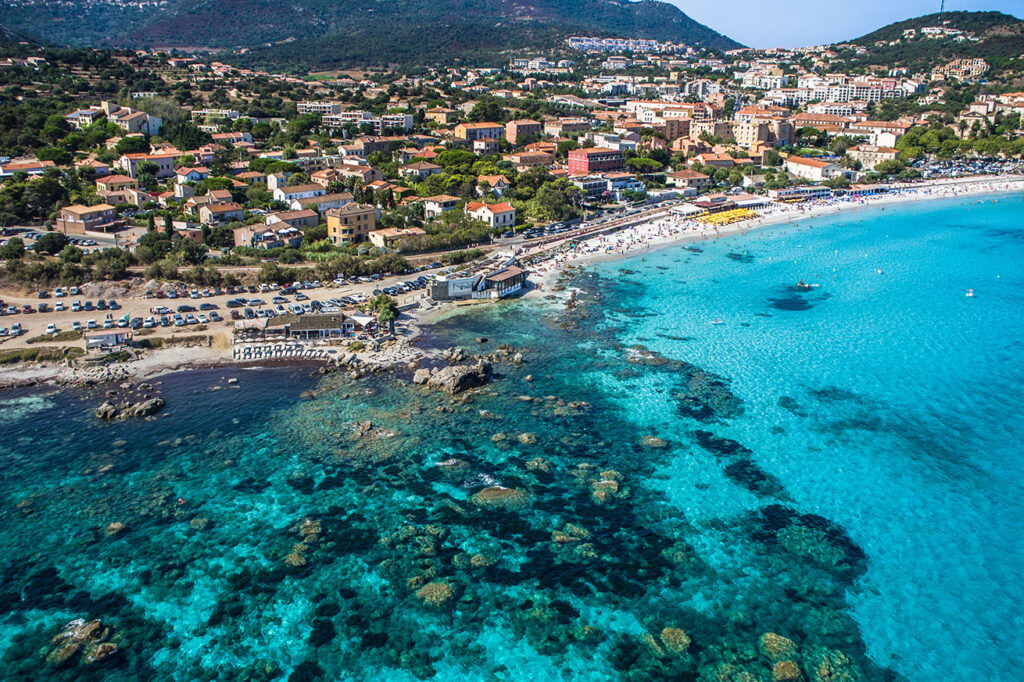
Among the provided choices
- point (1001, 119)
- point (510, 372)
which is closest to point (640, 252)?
point (510, 372)

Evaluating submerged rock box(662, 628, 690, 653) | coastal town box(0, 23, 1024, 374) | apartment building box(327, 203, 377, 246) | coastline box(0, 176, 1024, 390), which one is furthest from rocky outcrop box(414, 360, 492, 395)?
apartment building box(327, 203, 377, 246)

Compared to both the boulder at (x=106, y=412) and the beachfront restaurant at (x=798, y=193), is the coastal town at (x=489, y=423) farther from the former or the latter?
the beachfront restaurant at (x=798, y=193)

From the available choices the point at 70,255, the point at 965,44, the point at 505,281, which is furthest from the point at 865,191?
the point at 965,44

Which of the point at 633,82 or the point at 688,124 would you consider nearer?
the point at 688,124

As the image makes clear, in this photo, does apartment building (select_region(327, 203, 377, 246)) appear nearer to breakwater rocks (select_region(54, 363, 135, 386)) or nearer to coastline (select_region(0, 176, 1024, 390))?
coastline (select_region(0, 176, 1024, 390))

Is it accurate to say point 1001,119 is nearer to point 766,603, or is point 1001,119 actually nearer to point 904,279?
point 904,279

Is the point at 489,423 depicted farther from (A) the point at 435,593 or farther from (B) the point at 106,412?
(B) the point at 106,412

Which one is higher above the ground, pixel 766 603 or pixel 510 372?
pixel 510 372
